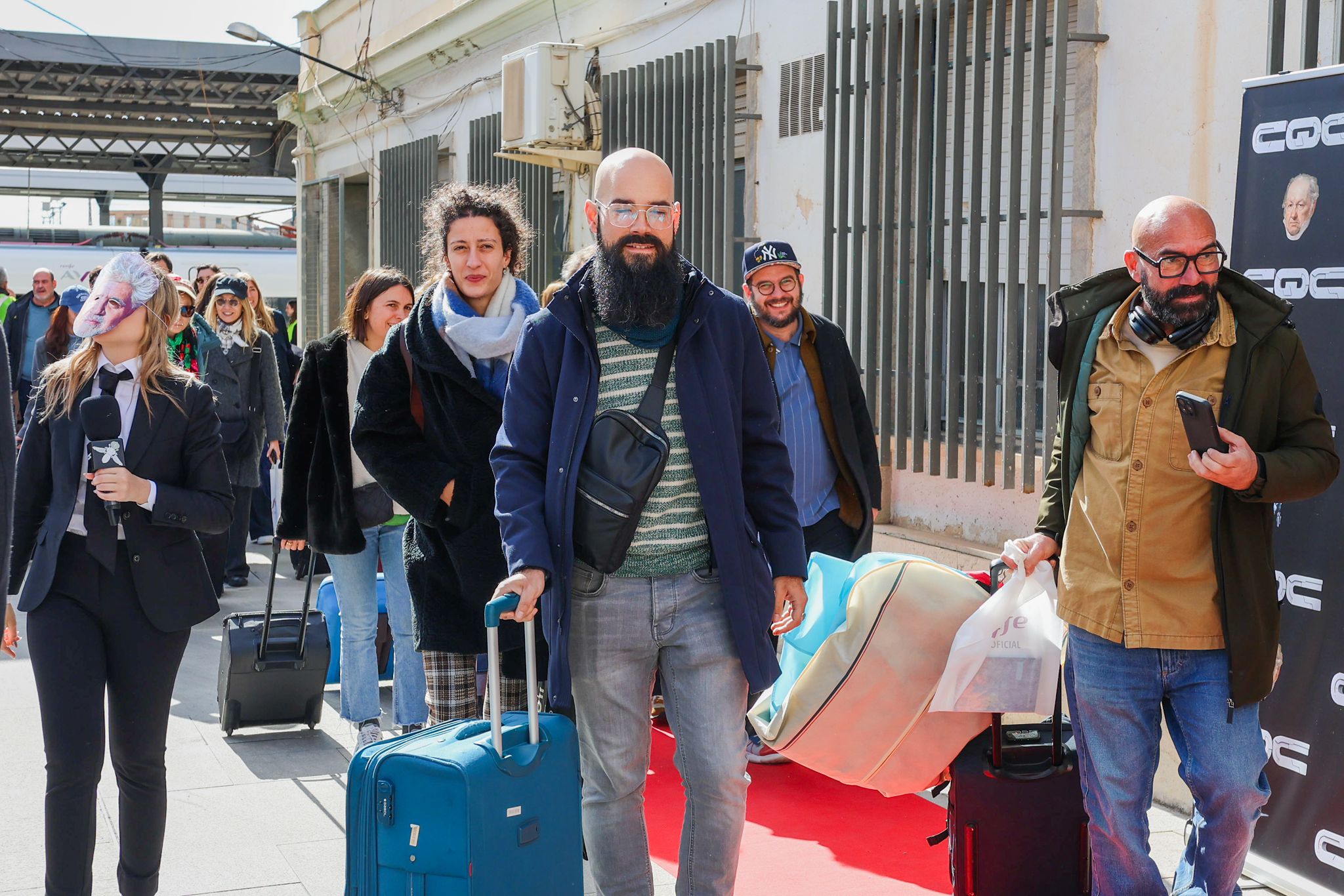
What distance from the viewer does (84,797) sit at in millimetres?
3738

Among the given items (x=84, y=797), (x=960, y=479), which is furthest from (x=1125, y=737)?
(x=960, y=479)

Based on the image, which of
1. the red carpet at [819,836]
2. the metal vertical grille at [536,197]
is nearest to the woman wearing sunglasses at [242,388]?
the metal vertical grille at [536,197]

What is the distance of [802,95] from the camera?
7887 mm

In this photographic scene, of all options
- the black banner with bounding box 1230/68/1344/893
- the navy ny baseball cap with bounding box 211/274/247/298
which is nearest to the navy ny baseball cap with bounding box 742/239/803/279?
the black banner with bounding box 1230/68/1344/893

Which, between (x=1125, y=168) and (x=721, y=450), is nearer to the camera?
(x=721, y=450)

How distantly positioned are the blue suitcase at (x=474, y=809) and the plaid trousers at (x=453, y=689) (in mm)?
1102

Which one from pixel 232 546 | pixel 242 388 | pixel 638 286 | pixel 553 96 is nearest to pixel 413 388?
pixel 638 286

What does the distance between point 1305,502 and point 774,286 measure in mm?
2126

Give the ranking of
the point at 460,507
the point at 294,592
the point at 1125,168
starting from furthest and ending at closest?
1. the point at 294,592
2. the point at 1125,168
3. the point at 460,507

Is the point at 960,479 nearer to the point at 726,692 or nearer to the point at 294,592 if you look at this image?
the point at 726,692

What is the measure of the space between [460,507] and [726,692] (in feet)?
3.67

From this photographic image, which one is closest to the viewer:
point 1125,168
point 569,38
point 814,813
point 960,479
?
point 814,813

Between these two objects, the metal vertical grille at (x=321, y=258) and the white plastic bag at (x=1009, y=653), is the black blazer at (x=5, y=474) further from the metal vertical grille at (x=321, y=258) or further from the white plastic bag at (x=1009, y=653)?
the metal vertical grille at (x=321, y=258)

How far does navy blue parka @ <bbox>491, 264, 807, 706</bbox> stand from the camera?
327 centimetres
